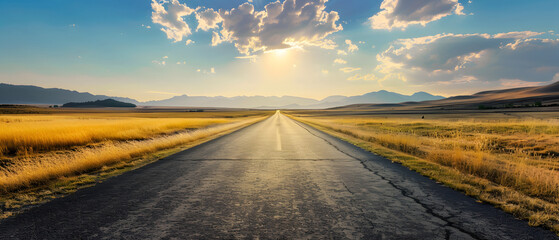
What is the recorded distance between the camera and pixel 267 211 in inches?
160

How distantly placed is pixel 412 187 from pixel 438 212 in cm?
163

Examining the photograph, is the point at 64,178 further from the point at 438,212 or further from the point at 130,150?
the point at 438,212

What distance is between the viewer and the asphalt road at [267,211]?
335 cm

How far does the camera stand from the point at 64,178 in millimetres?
6617

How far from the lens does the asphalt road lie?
3.35 meters

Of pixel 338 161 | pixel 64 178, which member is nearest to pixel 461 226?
pixel 338 161

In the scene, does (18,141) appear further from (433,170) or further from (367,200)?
(433,170)

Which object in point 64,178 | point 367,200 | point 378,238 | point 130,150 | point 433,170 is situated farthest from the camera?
point 130,150

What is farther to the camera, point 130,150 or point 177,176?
point 130,150

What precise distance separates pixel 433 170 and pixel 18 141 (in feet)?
60.3

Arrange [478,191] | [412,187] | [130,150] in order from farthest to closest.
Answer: [130,150], [412,187], [478,191]

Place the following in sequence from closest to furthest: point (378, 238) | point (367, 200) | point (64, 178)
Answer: point (378, 238)
point (367, 200)
point (64, 178)

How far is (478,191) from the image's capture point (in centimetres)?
527

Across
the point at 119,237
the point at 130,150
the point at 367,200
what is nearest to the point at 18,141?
the point at 130,150
